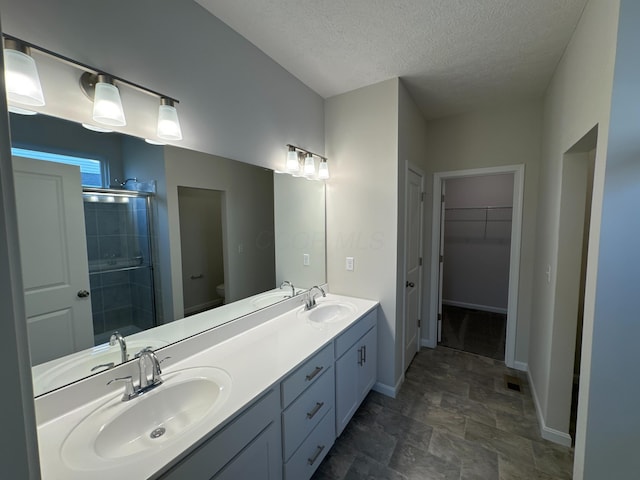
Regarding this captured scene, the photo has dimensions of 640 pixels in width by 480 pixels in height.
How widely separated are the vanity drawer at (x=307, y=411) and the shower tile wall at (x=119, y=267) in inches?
32.9

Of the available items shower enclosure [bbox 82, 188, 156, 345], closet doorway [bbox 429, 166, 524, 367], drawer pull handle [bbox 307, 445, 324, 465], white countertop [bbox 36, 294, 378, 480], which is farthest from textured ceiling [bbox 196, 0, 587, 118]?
drawer pull handle [bbox 307, 445, 324, 465]

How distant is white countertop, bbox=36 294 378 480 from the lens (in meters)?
0.77

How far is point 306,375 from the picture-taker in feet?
4.56

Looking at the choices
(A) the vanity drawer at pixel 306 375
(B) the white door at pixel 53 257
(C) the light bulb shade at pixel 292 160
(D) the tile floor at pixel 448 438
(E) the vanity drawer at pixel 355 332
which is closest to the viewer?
(B) the white door at pixel 53 257

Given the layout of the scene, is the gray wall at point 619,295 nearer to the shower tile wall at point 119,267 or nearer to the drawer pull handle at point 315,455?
the drawer pull handle at point 315,455

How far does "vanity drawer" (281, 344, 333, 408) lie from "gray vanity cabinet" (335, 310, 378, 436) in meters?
0.14

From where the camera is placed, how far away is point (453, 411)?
6.85 feet

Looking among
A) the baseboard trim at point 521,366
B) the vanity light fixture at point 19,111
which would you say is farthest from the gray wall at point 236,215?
the baseboard trim at point 521,366

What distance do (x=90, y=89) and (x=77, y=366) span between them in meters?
1.10

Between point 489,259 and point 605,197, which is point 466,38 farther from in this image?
point 489,259

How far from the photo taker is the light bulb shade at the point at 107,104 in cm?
101

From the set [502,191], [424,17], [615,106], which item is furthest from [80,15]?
[502,191]

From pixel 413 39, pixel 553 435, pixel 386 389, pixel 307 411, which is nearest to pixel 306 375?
pixel 307 411

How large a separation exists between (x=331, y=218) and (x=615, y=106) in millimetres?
1822
